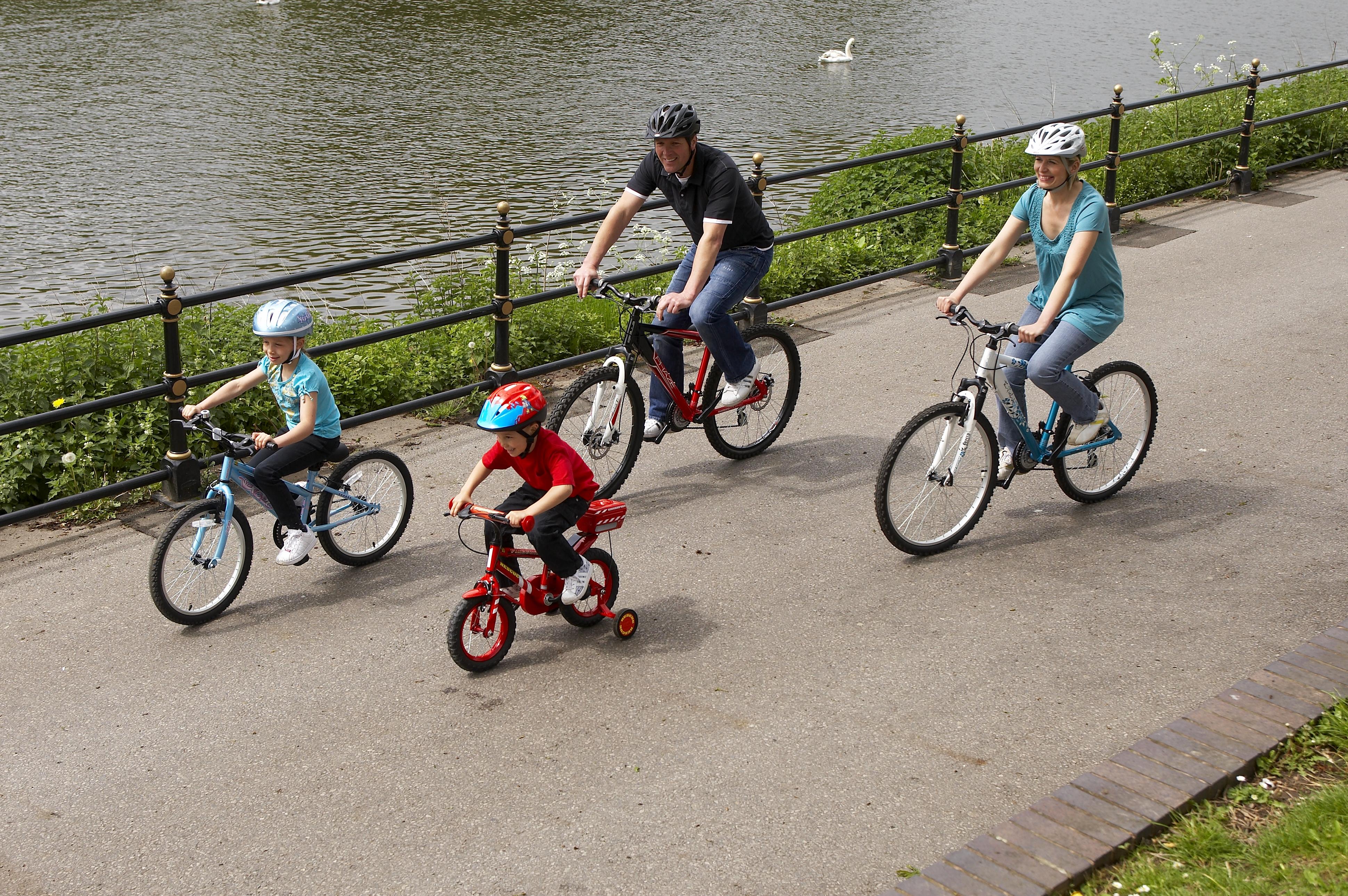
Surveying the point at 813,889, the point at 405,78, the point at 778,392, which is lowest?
the point at 813,889

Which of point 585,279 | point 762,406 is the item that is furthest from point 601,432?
point 762,406

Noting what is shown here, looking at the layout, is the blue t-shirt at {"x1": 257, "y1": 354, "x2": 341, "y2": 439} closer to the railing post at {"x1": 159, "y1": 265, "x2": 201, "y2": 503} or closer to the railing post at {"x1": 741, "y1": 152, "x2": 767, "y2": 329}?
the railing post at {"x1": 159, "y1": 265, "x2": 201, "y2": 503}

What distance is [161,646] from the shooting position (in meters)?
5.79

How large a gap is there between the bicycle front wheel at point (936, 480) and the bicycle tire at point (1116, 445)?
0.49m

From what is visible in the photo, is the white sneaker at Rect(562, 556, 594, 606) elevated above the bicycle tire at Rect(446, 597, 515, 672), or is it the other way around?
the white sneaker at Rect(562, 556, 594, 606)

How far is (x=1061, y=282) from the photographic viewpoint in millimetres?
6125

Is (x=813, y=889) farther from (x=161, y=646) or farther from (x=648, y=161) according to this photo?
(x=648, y=161)

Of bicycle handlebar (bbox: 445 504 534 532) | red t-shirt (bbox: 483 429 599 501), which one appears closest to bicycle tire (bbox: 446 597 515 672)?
bicycle handlebar (bbox: 445 504 534 532)

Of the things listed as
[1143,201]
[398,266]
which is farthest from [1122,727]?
[398,266]

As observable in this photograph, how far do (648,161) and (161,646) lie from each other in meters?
3.41

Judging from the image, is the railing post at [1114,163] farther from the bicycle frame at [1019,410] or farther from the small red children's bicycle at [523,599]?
the small red children's bicycle at [523,599]

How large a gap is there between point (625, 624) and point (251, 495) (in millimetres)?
1837

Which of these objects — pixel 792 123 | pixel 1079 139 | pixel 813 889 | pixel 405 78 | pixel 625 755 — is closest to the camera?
pixel 813 889

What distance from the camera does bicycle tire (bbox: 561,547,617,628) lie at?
5734 millimetres
